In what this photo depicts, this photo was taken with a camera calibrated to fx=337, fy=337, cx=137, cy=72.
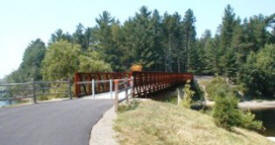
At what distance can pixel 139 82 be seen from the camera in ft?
58.9

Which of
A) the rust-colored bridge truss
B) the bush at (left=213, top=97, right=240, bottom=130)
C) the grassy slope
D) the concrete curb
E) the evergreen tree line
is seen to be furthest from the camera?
the evergreen tree line

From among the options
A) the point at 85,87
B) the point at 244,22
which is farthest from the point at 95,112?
the point at 244,22

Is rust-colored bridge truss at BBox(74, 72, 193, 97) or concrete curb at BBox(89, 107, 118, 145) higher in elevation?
rust-colored bridge truss at BBox(74, 72, 193, 97)

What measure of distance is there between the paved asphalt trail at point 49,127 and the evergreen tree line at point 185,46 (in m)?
50.0

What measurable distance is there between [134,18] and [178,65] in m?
17.0

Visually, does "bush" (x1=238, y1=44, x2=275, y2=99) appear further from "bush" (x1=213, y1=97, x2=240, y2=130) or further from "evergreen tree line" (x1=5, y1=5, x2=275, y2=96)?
"bush" (x1=213, y1=97, x2=240, y2=130)

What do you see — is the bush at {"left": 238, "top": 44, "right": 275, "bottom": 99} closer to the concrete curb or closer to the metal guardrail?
the metal guardrail

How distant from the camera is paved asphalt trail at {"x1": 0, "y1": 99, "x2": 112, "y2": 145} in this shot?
716cm

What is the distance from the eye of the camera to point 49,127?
8.41 meters

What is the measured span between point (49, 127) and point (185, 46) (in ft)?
292

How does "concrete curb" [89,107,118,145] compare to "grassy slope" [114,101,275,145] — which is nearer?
"concrete curb" [89,107,118,145]

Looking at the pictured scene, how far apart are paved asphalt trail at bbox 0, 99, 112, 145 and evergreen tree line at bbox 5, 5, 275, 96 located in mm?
50007

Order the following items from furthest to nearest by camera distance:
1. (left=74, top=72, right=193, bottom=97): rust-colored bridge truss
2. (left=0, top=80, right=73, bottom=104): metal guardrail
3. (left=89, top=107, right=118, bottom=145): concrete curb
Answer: (left=74, top=72, right=193, bottom=97): rust-colored bridge truss < (left=0, top=80, right=73, bottom=104): metal guardrail < (left=89, top=107, right=118, bottom=145): concrete curb

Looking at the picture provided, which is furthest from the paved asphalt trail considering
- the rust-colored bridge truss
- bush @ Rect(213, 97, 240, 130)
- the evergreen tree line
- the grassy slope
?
the evergreen tree line
